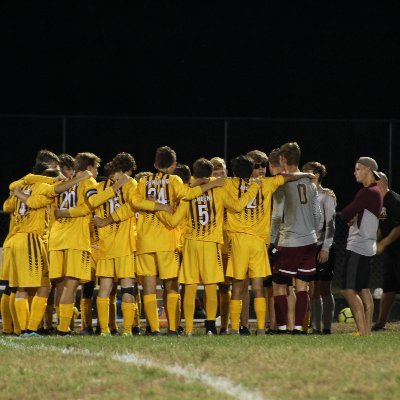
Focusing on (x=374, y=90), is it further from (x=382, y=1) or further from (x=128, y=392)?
(x=128, y=392)

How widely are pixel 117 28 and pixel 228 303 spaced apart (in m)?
23.4

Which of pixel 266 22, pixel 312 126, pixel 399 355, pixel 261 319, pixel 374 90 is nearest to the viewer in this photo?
pixel 399 355

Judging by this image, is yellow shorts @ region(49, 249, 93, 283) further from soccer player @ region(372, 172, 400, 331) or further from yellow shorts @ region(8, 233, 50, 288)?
soccer player @ region(372, 172, 400, 331)

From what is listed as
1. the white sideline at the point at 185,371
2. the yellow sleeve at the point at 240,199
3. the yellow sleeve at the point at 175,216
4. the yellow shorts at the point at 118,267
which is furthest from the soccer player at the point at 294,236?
the white sideline at the point at 185,371

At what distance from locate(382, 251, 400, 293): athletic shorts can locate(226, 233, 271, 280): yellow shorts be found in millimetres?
2184

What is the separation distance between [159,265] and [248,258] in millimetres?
911

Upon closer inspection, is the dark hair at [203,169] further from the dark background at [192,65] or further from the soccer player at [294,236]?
the dark background at [192,65]

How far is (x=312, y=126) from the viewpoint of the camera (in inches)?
1130

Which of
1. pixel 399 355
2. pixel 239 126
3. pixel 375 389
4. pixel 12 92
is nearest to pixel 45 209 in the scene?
pixel 399 355

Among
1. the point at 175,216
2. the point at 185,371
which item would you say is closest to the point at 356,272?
the point at 175,216

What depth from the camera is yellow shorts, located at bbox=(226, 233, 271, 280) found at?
11883mm

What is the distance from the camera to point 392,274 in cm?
1361

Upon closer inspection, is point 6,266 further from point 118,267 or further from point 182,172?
point 182,172

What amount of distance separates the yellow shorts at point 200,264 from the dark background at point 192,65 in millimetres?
17806
